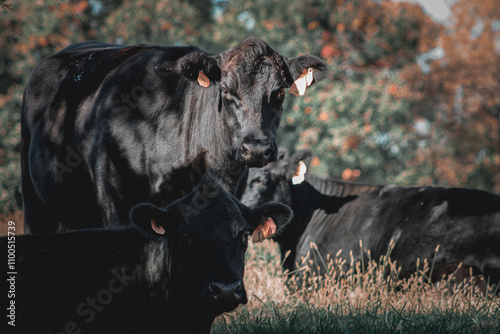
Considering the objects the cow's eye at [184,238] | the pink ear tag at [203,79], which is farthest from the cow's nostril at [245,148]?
the cow's eye at [184,238]

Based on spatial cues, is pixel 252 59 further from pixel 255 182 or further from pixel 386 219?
pixel 255 182

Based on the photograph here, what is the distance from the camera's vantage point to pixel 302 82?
561 cm

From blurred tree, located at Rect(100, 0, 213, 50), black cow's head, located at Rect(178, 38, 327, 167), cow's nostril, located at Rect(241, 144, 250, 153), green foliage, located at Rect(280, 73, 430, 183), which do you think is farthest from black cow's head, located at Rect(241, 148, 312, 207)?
blurred tree, located at Rect(100, 0, 213, 50)

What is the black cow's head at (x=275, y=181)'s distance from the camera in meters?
8.30

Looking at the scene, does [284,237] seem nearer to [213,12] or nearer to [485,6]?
[213,12]

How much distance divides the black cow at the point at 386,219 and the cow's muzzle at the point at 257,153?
3.13 metres

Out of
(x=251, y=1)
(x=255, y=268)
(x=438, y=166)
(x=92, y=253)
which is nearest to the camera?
(x=92, y=253)

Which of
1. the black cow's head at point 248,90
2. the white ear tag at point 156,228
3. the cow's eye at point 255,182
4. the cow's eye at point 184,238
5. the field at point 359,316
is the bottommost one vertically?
the field at point 359,316

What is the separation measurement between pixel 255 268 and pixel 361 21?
62.0ft

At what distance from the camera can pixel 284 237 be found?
27.4 feet

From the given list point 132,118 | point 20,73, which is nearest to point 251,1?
point 20,73

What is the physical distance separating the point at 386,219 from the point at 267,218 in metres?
3.98

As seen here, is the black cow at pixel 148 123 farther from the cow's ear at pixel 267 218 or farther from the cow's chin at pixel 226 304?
the cow's chin at pixel 226 304

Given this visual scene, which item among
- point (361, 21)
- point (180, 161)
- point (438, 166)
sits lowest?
point (438, 166)
